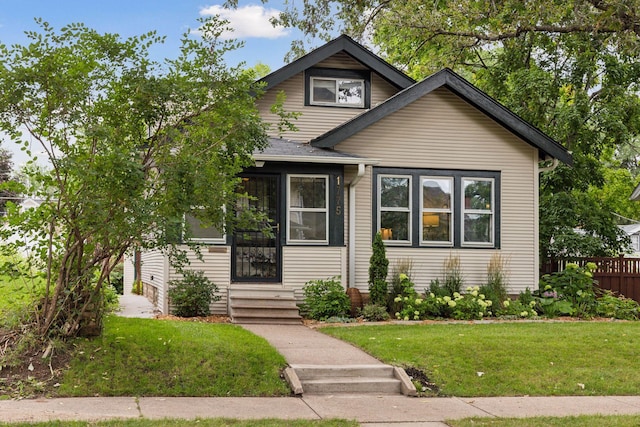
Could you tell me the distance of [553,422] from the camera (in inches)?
297

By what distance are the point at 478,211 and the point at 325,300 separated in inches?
161

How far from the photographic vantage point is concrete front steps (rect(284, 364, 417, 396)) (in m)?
8.95

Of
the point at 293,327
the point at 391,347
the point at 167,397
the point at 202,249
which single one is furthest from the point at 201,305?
the point at 167,397

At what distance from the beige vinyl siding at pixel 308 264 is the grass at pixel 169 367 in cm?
456

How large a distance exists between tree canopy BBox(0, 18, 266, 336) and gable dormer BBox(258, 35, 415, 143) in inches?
277

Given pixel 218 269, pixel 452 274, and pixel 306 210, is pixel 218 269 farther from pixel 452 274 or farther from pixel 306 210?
pixel 452 274

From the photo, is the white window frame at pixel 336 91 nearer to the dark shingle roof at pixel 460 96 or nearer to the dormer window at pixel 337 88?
the dormer window at pixel 337 88

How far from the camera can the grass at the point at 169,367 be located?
27.8 feet

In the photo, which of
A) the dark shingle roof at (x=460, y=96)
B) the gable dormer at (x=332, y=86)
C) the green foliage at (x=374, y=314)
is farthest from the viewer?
the gable dormer at (x=332, y=86)

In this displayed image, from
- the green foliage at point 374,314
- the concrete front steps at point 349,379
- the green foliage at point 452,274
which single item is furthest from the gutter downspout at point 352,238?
the concrete front steps at point 349,379

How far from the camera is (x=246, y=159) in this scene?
9.62 metres

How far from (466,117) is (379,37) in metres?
8.55

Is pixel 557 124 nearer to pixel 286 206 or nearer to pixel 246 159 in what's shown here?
pixel 286 206

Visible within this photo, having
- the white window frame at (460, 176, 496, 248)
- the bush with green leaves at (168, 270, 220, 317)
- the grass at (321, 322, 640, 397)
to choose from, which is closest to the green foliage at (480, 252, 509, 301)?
the white window frame at (460, 176, 496, 248)
